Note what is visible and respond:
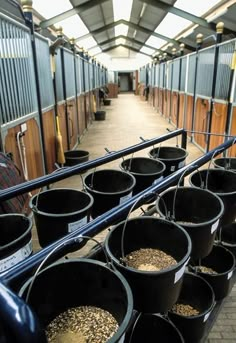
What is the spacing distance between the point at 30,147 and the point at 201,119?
10.9 feet

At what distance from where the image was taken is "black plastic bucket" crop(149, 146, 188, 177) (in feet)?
5.95

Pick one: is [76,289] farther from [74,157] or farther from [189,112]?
[189,112]

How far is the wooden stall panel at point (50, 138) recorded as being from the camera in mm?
3269

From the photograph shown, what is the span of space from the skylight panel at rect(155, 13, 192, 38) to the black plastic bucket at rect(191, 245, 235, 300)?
28.5ft

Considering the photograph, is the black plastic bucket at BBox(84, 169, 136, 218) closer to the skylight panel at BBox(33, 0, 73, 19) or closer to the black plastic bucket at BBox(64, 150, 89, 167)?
the black plastic bucket at BBox(64, 150, 89, 167)

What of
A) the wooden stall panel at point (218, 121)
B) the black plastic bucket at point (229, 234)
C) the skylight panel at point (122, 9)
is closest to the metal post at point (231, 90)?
the wooden stall panel at point (218, 121)

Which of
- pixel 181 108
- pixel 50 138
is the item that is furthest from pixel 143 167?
pixel 181 108

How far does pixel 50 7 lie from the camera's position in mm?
6918

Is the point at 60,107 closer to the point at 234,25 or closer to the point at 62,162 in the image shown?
the point at 62,162

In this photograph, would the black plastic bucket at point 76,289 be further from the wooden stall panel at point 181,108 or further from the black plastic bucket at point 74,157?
the wooden stall panel at point 181,108

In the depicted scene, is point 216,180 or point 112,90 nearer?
point 216,180

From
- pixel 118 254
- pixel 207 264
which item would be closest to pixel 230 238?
pixel 207 264

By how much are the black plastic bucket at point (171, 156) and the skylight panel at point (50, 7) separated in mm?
5941

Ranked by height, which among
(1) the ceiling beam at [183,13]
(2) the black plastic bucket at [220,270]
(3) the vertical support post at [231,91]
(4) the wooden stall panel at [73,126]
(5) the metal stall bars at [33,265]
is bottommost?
(2) the black plastic bucket at [220,270]
